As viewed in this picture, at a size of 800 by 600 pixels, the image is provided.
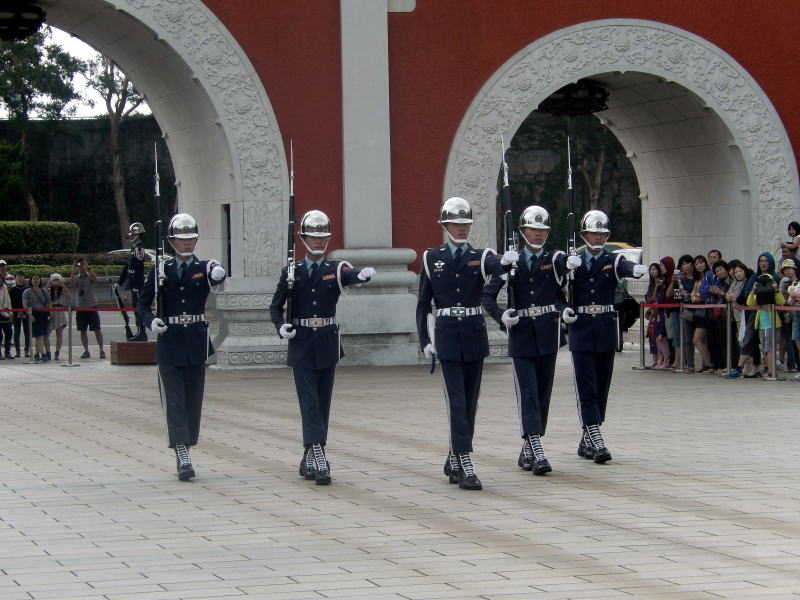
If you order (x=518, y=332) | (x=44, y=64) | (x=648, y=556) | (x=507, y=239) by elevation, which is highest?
(x=44, y=64)

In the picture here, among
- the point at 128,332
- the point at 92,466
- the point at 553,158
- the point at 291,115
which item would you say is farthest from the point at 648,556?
the point at 553,158

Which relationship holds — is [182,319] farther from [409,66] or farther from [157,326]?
[409,66]

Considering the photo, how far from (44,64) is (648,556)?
40474mm

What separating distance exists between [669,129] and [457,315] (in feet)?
34.4

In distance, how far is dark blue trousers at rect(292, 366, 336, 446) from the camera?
299 inches

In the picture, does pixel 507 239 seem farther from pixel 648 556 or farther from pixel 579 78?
pixel 579 78

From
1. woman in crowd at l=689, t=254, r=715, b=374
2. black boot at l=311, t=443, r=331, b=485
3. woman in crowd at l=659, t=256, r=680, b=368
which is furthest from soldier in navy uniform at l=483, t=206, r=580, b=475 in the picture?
woman in crowd at l=659, t=256, r=680, b=368

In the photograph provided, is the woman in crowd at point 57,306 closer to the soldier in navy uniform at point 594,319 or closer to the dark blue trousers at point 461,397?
the soldier in navy uniform at point 594,319

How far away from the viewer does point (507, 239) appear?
752 cm

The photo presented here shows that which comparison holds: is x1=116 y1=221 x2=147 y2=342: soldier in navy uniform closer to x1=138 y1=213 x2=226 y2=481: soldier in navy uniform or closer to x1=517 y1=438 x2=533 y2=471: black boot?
x1=138 y1=213 x2=226 y2=481: soldier in navy uniform

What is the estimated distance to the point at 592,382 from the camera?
8328mm

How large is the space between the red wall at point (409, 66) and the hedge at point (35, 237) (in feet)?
70.3

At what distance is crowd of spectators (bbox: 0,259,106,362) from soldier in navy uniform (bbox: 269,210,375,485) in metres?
10.1

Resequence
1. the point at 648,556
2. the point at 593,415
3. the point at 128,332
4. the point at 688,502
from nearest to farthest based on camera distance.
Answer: the point at 648,556
the point at 688,502
the point at 593,415
the point at 128,332
